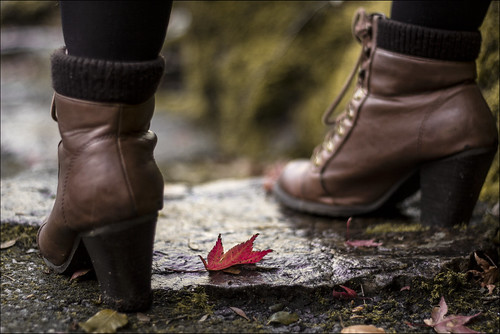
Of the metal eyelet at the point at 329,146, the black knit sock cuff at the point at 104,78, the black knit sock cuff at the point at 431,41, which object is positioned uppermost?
the black knit sock cuff at the point at 431,41

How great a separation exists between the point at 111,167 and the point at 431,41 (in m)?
1.10

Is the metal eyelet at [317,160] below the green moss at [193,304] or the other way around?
the other way around

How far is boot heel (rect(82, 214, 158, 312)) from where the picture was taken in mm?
1138

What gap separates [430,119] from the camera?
1.69 meters

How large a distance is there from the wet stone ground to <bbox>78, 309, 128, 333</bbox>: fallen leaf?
3 centimetres

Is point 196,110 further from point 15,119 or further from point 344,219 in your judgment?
point 344,219

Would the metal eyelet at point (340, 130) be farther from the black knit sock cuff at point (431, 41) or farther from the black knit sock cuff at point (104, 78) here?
the black knit sock cuff at point (104, 78)

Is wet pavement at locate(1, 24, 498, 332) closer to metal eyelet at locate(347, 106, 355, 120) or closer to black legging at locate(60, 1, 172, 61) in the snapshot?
metal eyelet at locate(347, 106, 355, 120)

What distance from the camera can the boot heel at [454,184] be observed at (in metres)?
1.66

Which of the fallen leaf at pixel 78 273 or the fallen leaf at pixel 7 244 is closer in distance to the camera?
the fallen leaf at pixel 78 273

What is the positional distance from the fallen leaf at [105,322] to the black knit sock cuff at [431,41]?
1199 mm

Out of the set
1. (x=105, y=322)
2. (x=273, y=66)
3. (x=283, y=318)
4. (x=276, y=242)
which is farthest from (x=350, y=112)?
(x=273, y=66)

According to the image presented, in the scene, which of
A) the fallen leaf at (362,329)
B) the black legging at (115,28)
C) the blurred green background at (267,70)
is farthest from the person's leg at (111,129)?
the blurred green background at (267,70)

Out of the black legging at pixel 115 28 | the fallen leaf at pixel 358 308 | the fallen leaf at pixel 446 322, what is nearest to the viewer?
the black legging at pixel 115 28
